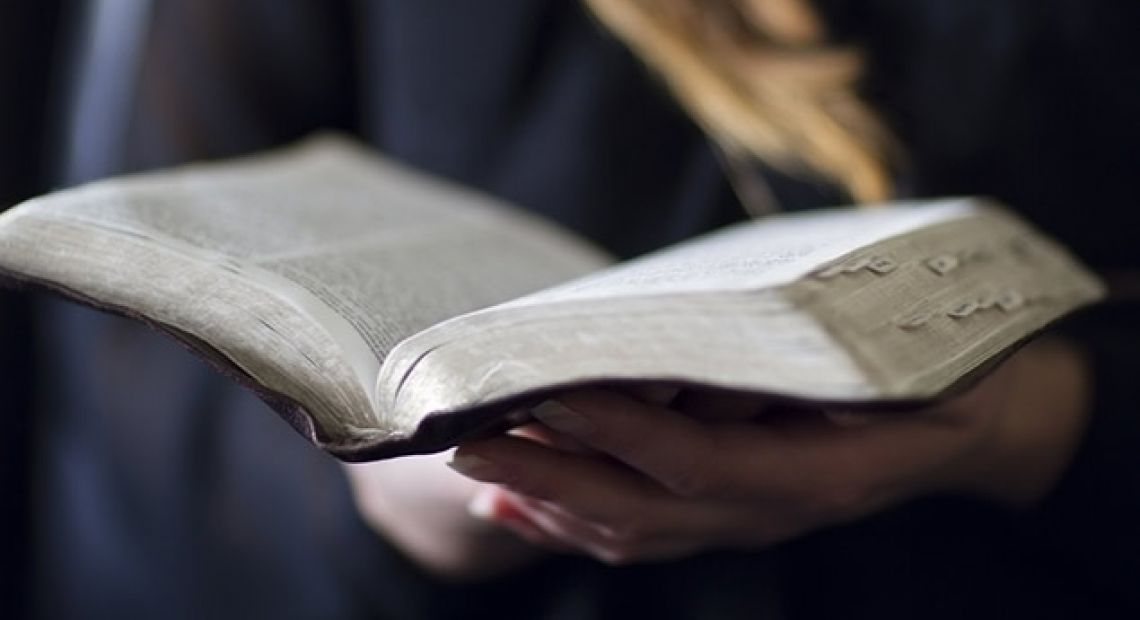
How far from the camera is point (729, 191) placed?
653 millimetres

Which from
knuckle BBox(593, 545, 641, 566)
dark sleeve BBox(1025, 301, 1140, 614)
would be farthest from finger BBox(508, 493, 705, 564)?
dark sleeve BBox(1025, 301, 1140, 614)

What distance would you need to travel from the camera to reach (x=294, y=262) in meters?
0.40

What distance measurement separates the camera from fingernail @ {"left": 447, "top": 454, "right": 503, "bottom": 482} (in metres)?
0.35

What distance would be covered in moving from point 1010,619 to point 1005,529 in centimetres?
4

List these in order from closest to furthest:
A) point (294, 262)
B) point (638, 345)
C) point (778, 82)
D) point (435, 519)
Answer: point (638, 345)
point (294, 262)
point (435, 519)
point (778, 82)

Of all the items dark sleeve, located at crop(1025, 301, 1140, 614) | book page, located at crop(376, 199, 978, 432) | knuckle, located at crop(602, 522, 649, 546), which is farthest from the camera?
dark sleeve, located at crop(1025, 301, 1140, 614)

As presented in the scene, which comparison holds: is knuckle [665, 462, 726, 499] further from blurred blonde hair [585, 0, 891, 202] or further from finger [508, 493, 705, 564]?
blurred blonde hair [585, 0, 891, 202]

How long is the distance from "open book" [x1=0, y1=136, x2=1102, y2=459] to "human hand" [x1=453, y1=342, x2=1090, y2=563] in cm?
2

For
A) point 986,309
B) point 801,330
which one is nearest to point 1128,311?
point 986,309

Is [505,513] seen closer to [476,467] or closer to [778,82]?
[476,467]

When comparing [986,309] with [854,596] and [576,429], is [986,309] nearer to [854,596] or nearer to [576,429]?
[576,429]

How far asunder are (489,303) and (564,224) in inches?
9.2

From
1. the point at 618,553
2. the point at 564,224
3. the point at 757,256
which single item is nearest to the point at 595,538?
the point at 618,553

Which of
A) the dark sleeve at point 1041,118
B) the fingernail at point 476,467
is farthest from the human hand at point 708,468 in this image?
the dark sleeve at point 1041,118
